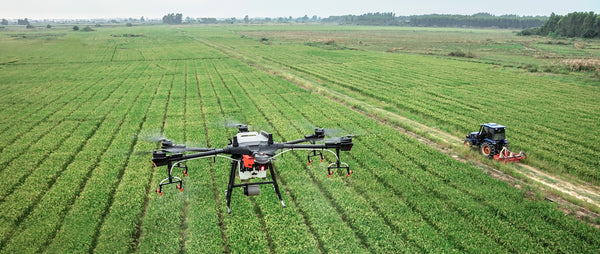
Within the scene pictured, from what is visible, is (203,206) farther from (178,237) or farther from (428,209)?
(428,209)

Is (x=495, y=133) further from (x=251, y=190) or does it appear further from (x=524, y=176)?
(x=251, y=190)

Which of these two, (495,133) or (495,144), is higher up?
(495,133)

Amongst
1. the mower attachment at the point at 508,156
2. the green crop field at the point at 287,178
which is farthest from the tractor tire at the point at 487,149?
the green crop field at the point at 287,178

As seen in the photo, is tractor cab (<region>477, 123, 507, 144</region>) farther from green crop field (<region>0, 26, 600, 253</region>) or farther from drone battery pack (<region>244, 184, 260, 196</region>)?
drone battery pack (<region>244, 184, 260, 196</region>)

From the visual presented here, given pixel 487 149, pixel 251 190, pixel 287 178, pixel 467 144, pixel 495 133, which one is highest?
pixel 495 133

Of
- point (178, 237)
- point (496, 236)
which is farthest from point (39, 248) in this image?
point (496, 236)

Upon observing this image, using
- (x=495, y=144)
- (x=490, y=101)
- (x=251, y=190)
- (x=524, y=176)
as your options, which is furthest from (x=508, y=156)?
(x=490, y=101)
